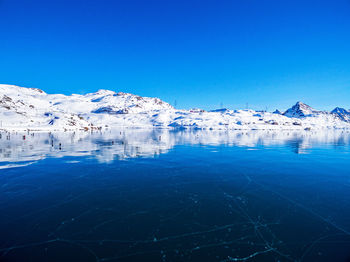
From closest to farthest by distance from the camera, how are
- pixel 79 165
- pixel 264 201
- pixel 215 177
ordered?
pixel 264 201, pixel 215 177, pixel 79 165

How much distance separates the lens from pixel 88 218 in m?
11.5

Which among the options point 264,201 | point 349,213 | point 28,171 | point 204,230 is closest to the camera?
point 204,230

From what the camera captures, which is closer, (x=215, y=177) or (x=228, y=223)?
(x=228, y=223)

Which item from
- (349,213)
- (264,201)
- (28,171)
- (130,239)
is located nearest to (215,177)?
(264,201)

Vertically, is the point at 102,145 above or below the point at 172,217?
above

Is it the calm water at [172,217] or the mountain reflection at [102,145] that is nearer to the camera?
the calm water at [172,217]

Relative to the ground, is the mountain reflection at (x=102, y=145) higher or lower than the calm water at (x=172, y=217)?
higher

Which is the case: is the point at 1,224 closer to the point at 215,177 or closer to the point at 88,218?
the point at 88,218

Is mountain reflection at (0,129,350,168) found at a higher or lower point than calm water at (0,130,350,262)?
higher

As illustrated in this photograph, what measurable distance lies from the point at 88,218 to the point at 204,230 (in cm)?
723

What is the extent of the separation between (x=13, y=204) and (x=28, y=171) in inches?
415

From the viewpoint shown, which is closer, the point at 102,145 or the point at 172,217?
the point at 172,217

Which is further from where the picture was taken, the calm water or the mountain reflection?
the mountain reflection

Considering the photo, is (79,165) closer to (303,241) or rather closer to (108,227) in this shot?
(108,227)
